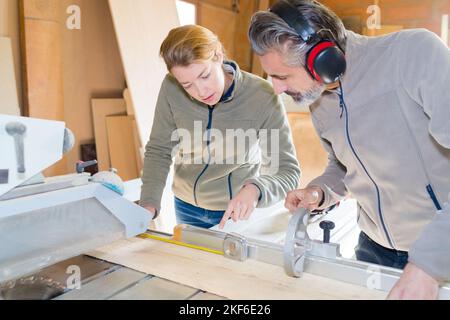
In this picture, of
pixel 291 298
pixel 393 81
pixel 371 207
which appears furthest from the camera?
pixel 371 207

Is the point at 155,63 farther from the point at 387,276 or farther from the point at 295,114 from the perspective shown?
the point at 387,276

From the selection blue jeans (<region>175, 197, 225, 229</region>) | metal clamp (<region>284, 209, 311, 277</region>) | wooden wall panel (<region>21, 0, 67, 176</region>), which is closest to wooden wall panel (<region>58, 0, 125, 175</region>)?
wooden wall panel (<region>21, 0, 67, 176</region>)

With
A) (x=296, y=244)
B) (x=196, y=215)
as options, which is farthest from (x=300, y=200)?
(x=196, y=215)

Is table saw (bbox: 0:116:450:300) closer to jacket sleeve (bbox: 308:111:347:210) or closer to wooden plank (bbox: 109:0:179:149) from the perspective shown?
jacket sleeve (bbox: 308:111:347:210)

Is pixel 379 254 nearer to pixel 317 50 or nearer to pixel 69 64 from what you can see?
pixel 317 50

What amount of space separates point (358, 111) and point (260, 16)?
387 millimetres

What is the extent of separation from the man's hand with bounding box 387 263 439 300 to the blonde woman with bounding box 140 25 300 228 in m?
0.63

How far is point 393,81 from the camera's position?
1.04 meters

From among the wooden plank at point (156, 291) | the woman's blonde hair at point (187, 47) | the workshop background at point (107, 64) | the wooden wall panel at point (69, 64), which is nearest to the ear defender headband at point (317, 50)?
the woman's blonde hair at point (187, 47)

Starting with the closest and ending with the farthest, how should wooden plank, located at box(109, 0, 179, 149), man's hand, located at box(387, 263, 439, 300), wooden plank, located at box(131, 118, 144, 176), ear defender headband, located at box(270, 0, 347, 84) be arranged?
man's hand, located at box(387, 263, 439, 300) < ear defender headband, located at box(270, 0, 347, 84) < wooden plank, located at box(109, 0, 179, 149) < wooden plank, located at box(131, 118, 144, 176)

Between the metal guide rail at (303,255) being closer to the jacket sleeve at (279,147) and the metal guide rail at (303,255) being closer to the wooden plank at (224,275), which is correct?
the wooden plank at (224,275)

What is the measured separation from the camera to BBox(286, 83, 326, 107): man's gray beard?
1.14 meters

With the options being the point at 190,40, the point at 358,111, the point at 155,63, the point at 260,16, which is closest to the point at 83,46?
the point at 155,63

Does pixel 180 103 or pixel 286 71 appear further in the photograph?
pixel 180 103
